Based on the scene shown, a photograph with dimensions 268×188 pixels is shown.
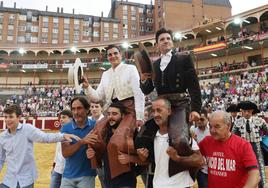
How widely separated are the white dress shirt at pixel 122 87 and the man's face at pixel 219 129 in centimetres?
70

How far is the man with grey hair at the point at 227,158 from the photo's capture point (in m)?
2.40

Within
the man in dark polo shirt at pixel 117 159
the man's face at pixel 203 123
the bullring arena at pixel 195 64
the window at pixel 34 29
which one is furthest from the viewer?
the window at pixel 34 29

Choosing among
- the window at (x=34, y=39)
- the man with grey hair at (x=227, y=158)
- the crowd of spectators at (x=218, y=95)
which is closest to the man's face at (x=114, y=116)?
the man with grey hair at (x=227, y=158)

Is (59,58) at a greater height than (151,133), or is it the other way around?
(59,58)

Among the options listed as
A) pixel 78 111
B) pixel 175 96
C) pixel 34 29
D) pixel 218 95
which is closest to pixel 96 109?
pixel 78 111

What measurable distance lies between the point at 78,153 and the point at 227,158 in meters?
1.43

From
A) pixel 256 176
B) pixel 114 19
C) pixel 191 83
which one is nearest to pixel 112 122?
pixel 191 83

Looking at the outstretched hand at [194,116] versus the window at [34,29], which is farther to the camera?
the window at [34,29]

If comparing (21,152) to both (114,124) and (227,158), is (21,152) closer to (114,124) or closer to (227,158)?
(114,124)

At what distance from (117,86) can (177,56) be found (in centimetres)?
70

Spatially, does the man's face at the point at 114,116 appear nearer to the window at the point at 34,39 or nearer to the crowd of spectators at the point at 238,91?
the crowd of spectators at the point at 238,91

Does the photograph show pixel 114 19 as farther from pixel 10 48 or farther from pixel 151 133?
pixel 151 133

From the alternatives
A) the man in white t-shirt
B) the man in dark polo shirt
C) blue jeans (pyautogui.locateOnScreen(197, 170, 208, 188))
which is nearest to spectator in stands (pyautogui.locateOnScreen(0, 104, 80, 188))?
the man in dark polo shirt

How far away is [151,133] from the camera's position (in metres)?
2.64
